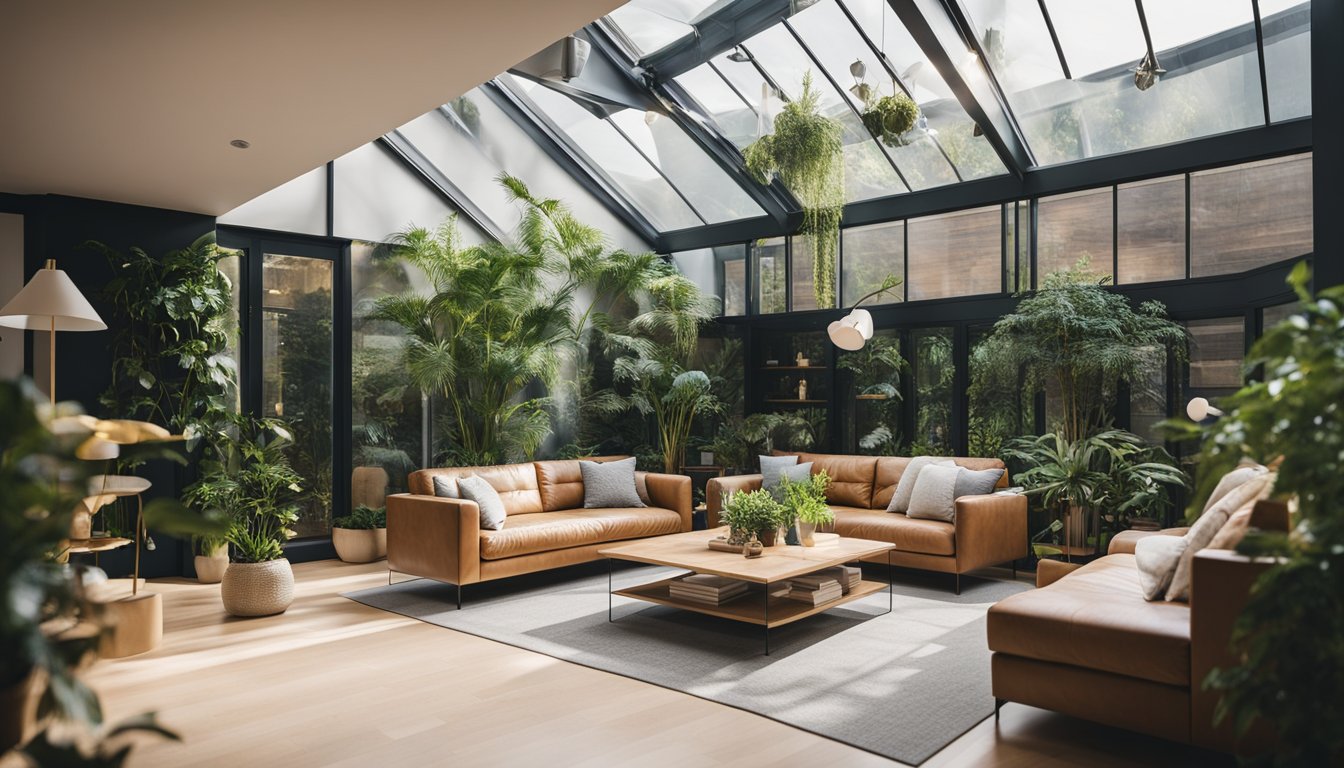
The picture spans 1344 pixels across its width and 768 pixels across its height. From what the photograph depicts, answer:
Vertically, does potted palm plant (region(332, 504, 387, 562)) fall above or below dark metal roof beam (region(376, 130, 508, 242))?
below

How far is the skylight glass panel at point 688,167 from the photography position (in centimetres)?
801

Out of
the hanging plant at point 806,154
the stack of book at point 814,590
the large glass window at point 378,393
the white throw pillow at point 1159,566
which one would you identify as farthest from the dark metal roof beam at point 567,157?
the white throw pillow at point 1159,566

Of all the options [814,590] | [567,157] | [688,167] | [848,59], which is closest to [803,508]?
[814,590]

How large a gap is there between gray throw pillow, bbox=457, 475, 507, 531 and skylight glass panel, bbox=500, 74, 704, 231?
379cm

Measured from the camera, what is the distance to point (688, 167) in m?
8.31

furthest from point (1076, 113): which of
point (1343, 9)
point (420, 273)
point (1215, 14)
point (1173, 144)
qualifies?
point (420, 273)

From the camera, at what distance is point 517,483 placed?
6359 mm

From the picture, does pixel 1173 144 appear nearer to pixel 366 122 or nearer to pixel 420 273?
pixel 366 122

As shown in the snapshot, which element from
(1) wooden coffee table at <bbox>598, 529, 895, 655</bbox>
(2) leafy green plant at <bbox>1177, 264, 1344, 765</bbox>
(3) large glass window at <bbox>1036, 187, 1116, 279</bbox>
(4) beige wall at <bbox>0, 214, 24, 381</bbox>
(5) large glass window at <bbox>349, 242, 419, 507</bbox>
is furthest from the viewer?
(5) large glass window at <bbox>349, 242, 419, 507</bbox>

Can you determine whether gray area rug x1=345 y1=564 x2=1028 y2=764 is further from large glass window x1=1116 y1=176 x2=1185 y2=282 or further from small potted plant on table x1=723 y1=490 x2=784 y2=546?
large glass window x1=1116 y1=176 x2=1185 y2=282

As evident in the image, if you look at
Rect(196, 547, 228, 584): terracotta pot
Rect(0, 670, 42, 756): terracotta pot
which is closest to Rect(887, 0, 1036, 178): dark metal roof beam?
Rect(0, 670, 42, 756): terracotta pot

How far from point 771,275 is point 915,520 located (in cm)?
328

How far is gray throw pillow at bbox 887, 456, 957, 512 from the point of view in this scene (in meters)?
6.32

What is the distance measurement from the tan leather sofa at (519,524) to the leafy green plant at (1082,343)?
2.68m
